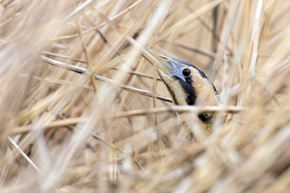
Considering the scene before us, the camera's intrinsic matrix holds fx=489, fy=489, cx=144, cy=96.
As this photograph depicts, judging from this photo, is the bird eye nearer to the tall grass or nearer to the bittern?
the bittern

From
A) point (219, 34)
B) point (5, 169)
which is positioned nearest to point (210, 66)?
point (219, 34)

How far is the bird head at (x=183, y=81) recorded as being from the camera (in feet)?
5.26

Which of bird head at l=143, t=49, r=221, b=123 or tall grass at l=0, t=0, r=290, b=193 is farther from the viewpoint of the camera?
bird head at l=143, t=49, r=221, b=123

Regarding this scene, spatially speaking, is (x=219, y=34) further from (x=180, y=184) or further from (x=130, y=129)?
(x=180, y=184)

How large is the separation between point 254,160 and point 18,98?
50 cm

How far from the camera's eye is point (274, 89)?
1345 mm

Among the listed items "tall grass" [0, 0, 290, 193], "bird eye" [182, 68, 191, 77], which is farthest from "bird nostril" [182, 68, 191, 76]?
"tall grass" [0, 0, 290, 193]

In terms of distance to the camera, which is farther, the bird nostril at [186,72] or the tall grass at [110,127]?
the bird nostril at [186,72]

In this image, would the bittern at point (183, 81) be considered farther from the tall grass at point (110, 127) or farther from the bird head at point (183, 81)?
Result: the tall grass at point (110, 127)

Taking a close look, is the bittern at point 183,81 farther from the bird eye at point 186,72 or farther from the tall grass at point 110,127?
the tall grass at point 110,127

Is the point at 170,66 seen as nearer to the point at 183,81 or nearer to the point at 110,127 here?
the point at 183,81

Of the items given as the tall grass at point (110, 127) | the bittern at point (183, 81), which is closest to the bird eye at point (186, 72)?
the bittern at point (183, 81)

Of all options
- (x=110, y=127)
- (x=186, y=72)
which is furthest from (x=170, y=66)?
(x=110, y=127)

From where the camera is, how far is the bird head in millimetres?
1603
